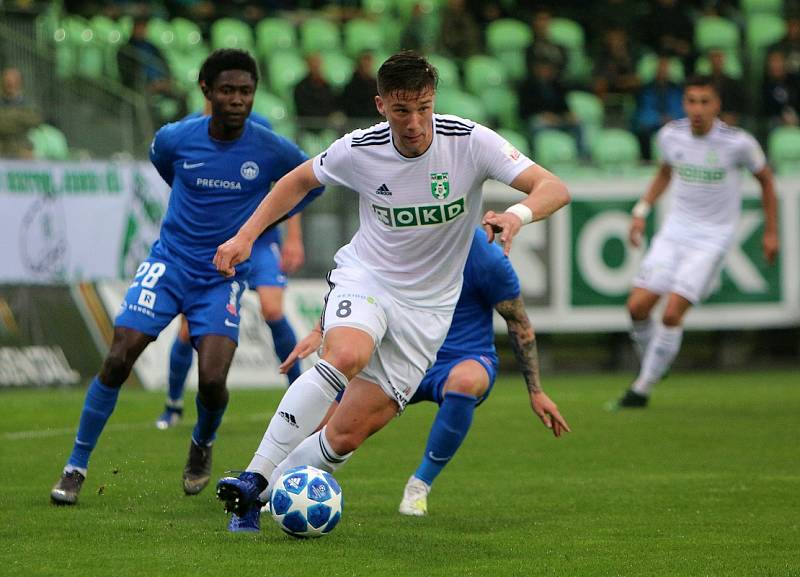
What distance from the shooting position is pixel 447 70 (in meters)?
20.2

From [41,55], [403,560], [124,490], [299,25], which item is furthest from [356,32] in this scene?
[403,560]

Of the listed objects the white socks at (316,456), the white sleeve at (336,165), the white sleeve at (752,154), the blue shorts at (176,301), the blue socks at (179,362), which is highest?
the white sleeve at (336,165)

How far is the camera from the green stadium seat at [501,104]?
19.7m

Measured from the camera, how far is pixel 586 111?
1975cm

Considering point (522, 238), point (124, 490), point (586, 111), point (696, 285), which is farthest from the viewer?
point (586, 111)

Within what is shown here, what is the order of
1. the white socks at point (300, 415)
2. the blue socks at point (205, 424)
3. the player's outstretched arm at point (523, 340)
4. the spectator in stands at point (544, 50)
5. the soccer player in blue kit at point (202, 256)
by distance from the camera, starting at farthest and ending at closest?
1. the spectator in stands at point (544, 50)
2. the blue socks at point (205, 424)
3. the soccer player in blue kit at point (202, 256)
4. the player's outstretched arm at point (523, 340)
5. the white socks at point (300, 415)

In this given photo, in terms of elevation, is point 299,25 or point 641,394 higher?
point 299,25

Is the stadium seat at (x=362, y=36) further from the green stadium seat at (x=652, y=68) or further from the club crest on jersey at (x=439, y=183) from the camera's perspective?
the club crest on jersey at (x=439, y=183)

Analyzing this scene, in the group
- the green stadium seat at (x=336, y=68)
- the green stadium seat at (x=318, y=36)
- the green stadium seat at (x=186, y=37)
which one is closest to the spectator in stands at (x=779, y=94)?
the green stadium seat at (x=336, y=68)

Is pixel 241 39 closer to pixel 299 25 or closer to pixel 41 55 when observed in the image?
pixel 299 25

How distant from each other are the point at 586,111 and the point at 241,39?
15.8ft

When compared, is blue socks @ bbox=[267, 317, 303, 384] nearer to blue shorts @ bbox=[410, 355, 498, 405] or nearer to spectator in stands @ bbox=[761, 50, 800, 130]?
blue shorts @ bbox=[410, 355, 498, 405]

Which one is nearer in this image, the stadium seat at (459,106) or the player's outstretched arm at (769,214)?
the player's outstretched arm at (769,214)

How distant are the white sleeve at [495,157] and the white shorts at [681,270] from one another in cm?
648
